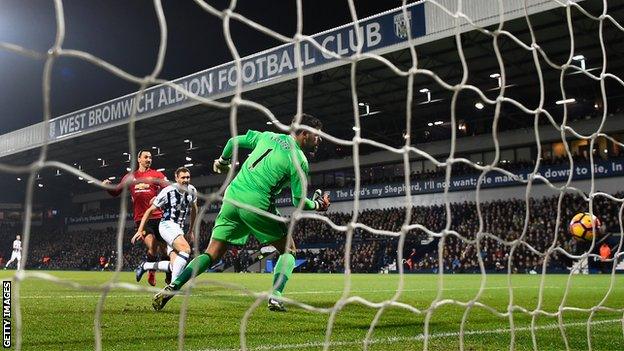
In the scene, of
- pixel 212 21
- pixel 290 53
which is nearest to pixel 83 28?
pixel 212 21

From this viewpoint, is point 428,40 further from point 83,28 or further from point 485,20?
point 83,28

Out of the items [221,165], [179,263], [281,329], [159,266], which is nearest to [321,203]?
[221,165]

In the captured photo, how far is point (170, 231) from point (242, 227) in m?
2.07

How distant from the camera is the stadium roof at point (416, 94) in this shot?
17000mm

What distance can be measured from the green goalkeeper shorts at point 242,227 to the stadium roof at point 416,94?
10.6 meters

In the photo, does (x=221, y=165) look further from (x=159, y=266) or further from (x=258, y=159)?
(x=159, y=266)

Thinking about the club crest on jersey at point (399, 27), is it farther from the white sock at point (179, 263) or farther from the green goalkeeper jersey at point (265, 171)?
the green goalkeeper jersey at point (265, 171)

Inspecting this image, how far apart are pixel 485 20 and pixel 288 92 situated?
9156mm

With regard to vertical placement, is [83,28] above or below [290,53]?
above

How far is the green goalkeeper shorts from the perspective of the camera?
4.89 m

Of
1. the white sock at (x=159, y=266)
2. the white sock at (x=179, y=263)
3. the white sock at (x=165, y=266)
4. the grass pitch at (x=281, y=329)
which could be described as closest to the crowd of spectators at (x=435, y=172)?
the white sock at (x=159, y=266)

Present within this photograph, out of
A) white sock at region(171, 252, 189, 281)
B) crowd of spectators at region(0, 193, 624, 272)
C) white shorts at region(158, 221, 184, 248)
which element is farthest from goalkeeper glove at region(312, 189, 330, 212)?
crowd of spectators at region(0, 193, 624, 272)

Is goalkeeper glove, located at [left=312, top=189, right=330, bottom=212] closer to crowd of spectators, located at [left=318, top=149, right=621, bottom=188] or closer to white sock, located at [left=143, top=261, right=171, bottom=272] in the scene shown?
white sock, located at [left=143, top=261, right=171, bottom=272]

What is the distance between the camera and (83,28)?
3334cm
